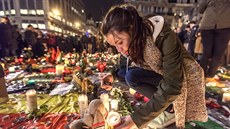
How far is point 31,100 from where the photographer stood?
1.95 metres

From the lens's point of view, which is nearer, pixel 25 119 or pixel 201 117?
pixel 201 117

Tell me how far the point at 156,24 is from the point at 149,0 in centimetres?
4826

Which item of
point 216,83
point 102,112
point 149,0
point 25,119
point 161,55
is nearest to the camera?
point 161,55

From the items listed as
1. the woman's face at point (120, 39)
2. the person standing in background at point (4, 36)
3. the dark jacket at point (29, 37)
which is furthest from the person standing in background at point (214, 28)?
the dark jacket at point (29, 37)

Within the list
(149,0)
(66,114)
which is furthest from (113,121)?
(149,0)

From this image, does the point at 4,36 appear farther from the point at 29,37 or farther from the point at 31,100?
the point at 31,100

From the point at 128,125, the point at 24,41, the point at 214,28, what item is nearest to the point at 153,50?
the point at 128,125

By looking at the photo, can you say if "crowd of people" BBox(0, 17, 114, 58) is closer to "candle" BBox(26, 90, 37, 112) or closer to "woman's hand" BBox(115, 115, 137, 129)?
"candle" BBox(26, 90, 37, 112)

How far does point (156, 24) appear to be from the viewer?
1.08 m

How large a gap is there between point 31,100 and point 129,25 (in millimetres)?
1513

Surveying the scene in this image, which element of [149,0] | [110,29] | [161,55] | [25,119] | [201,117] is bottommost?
[25,119]

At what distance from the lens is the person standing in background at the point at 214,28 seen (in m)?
2.45

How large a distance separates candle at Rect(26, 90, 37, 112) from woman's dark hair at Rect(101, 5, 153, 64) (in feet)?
4.33

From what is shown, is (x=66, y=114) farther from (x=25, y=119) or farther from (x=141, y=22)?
(x=141, y=22)
